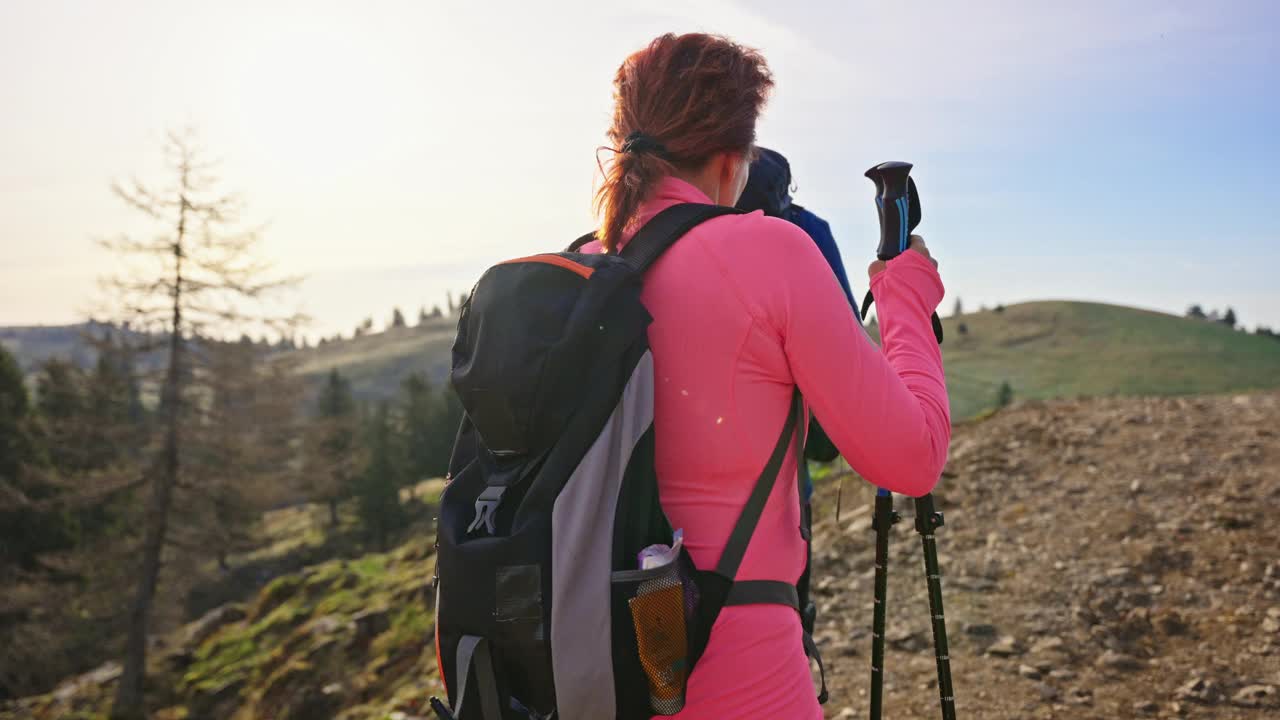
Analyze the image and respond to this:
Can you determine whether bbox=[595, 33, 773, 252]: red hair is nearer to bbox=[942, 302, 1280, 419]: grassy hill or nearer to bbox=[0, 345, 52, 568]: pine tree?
bbox=[0, 345, 52, 568]: pine tree

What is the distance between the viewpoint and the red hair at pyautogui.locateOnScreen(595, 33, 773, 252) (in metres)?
1.67

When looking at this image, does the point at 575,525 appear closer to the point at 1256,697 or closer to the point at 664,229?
the point at 664,229

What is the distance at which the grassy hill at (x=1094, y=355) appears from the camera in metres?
69.4

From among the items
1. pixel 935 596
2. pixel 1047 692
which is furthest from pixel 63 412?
pixel 935 596

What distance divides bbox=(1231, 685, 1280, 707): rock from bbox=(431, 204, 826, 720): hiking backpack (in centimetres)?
415

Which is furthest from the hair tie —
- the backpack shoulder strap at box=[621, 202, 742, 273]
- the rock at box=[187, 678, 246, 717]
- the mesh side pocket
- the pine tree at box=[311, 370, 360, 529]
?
the pine tree at box=[311, 370, 360, 529]

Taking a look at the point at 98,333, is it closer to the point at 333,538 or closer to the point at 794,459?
the point at 794,459

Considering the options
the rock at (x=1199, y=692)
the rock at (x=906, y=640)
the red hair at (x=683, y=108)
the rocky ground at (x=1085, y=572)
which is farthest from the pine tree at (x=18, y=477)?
the red hair at (x=683, y=108)

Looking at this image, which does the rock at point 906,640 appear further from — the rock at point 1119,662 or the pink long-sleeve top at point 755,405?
the pink long-sleeve top at point 755,405

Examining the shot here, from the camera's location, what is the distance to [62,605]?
79.7 ft

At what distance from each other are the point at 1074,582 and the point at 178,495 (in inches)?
863

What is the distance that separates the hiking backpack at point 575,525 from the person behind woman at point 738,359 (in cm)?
5

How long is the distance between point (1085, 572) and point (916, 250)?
540 centimetres

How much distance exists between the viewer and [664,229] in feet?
5.34
